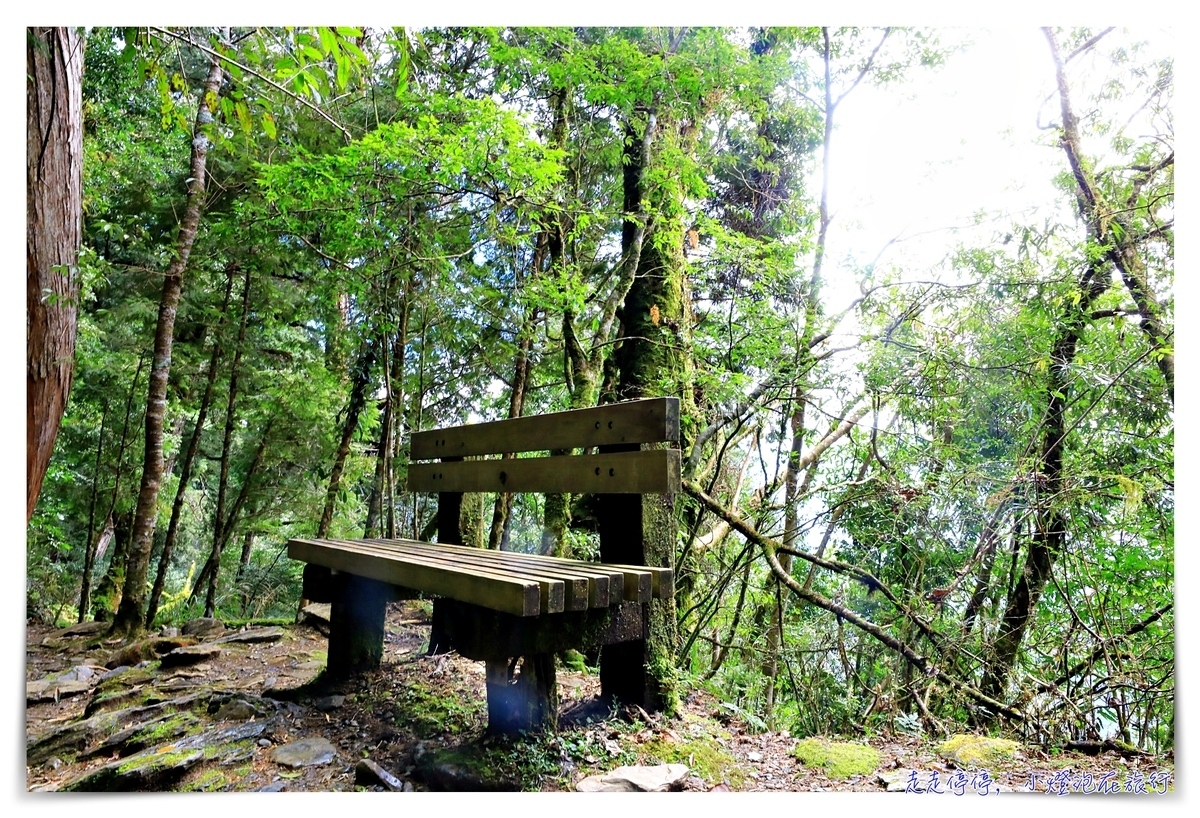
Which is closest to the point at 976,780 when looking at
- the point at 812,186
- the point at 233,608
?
the point at 812,186

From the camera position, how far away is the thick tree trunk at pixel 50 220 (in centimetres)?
187

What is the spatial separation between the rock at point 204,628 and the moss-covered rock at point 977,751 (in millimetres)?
4342

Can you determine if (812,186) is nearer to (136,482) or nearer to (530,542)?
(530,542)

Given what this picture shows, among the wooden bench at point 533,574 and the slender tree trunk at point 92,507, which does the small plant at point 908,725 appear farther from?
the slender tree trunk at point 92,507

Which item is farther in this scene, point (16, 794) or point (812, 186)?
point (812, 186)

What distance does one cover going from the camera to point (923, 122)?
180 inches

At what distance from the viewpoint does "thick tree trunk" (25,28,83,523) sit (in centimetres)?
187

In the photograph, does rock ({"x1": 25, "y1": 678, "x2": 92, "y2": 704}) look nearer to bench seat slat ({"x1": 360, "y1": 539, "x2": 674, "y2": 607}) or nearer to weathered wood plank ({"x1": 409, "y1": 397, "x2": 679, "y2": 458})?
weathered wood plank ({"x1": 409, "y1": 397, "x2": 679, "y2": 458})

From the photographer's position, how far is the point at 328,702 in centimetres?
262

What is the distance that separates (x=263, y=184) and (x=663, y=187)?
8.28 feet

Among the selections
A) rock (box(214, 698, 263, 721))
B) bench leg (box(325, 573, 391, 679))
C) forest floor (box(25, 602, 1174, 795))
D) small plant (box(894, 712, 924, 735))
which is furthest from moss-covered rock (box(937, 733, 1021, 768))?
rock (box(214, 698, 263, 721))

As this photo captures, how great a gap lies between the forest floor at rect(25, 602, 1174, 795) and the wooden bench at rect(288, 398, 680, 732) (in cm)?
15

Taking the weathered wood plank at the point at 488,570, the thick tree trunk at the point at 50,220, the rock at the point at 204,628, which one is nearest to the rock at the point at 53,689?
the rock at the point at 204,628

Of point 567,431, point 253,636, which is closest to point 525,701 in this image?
point 567,431
